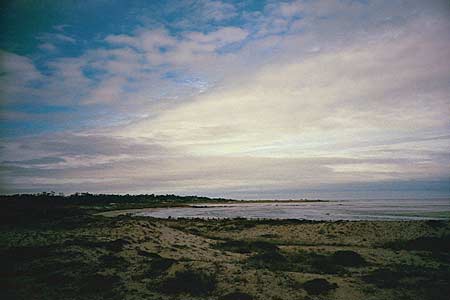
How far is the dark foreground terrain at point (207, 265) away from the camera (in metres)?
10.8

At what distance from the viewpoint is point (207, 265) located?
13383mm

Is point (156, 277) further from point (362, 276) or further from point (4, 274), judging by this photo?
point (362, 276)

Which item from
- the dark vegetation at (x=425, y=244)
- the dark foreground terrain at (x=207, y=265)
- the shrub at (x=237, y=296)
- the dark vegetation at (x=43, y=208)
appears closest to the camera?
the shrub at (x=237, y=296)

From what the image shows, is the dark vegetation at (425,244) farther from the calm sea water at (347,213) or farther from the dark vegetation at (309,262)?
the calm sea water at (347,213)

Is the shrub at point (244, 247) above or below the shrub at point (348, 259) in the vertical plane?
below

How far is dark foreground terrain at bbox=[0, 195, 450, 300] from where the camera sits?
10805mm

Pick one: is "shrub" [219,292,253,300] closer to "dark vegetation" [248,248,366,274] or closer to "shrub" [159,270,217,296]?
"shrub" [159,270,217,296]

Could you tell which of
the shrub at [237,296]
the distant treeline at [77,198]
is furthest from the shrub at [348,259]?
the distant treeline at [77,198]

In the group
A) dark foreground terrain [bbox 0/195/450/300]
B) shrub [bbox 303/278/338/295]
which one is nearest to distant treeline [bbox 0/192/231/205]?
dark foreground terrain [bbox 0/195/450/300]

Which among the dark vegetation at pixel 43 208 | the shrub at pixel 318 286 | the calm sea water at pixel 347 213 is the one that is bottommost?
the calm sea water at pixel 347 213

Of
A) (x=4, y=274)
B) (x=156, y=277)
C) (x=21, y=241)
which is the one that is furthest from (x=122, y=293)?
(x=21, y=241)

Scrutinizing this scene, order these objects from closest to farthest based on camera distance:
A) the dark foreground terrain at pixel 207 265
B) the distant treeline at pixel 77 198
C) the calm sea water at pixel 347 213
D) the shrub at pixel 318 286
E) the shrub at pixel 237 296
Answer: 1. the shrub at pixel 237 296
2. the shrub at pixel 318 286
3. the dark foreground terrain at pixel 207 265
4. the calm sea water at pixel 347 213
5. the distant treeline at pixel 77 198

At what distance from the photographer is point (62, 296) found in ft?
34.4

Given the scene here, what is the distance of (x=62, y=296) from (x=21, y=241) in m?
9.46
